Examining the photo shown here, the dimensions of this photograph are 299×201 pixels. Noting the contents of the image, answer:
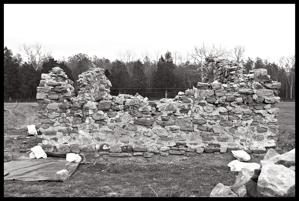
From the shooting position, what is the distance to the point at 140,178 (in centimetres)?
658

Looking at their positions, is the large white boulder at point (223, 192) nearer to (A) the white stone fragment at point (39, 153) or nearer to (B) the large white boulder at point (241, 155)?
(B) the large white boulder at point (241, 155)

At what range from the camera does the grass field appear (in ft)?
18.6

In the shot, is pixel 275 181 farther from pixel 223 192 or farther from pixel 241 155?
pixel 241 155

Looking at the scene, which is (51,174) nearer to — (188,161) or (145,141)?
(145,141)

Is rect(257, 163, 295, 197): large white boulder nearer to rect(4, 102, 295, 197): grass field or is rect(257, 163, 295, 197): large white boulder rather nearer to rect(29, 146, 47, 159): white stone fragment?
rect(4, 102, 295, 197): grass field

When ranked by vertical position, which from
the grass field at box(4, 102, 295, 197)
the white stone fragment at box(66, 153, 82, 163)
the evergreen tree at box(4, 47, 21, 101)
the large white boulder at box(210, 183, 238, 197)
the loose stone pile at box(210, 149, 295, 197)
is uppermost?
the evergreen tree at box(4, 47, 21, 101)

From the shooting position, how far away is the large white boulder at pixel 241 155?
7.86 meters

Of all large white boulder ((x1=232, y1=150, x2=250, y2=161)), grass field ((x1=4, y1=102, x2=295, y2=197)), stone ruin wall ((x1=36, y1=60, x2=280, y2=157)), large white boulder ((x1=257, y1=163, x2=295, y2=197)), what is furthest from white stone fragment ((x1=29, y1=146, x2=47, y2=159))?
large white boulder ((x1=257, y1=163, x2=295, y2=197))

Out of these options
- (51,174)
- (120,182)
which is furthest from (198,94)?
(51,174)

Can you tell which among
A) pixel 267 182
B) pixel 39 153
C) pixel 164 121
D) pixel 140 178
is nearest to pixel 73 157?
pixel 39 153

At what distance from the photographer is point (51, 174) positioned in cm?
654

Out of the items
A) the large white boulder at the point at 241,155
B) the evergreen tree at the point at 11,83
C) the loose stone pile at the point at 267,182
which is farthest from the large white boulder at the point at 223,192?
the evergreen tree at the point at 11,83

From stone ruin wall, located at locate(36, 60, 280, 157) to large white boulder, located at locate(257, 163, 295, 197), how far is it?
11.6 feet

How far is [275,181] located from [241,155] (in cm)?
345
